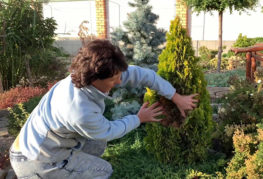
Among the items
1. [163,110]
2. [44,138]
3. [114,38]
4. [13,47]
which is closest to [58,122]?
[44,138]

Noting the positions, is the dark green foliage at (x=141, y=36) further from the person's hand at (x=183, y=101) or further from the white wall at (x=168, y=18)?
the white wall at (x=168, y=18)

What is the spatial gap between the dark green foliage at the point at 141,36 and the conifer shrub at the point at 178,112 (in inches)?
51.2

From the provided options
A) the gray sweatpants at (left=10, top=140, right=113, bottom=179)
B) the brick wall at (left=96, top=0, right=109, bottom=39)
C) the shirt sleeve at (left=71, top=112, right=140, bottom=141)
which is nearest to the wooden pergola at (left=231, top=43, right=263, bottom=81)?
the shirt sleeve at (left=71, top=112, right=140, bottom=141)

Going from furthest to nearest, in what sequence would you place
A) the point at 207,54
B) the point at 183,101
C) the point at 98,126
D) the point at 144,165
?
the point at 207,54 → the point at 144,165 → the point at 183,101 → the point at 98,126

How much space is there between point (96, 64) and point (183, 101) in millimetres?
1032

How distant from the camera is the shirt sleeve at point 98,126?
1.97 meters

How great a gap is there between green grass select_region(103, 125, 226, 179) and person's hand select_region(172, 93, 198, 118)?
0.62m

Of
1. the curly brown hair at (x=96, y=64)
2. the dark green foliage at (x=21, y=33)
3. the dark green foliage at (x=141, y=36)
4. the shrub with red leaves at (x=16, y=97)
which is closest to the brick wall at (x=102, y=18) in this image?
the dark green foliage at (x=21, y=33)

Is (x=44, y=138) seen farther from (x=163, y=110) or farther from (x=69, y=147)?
(x=163, y=110)

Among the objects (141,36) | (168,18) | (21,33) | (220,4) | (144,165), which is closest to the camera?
(144,165)

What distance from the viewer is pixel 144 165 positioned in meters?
3.05

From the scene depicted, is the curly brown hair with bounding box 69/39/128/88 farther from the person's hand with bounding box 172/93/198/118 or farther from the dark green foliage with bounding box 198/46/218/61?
the dark green foliage with bounding box 198/46/218/61

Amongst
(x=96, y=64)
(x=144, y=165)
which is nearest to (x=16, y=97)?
(x=144, y=165)

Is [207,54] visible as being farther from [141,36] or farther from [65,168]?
[65,168]
